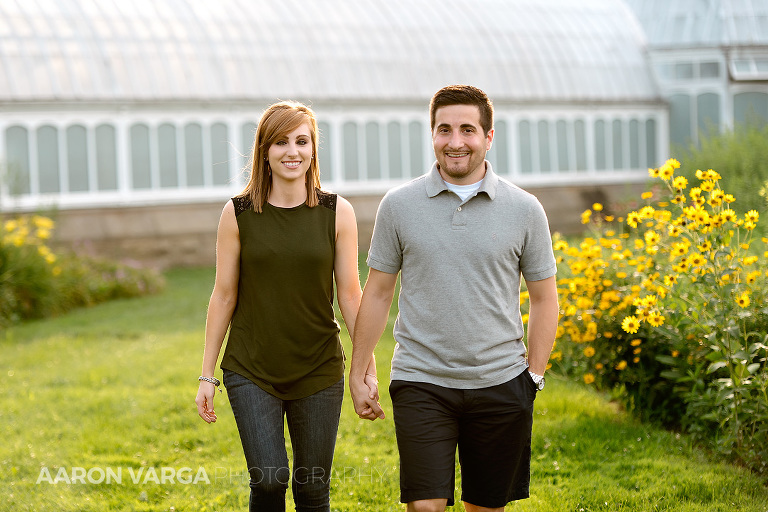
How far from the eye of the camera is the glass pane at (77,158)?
16.7 metres

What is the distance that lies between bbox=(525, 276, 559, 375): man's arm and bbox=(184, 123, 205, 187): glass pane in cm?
1469

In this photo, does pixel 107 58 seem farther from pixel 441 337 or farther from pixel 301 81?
pixel 441 337

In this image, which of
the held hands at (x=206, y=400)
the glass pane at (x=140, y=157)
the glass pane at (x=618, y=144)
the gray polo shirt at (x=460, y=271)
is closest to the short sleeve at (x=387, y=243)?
the gray polo shirt at (x=460, y=271)

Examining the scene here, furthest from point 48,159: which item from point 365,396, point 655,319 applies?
point 365,396

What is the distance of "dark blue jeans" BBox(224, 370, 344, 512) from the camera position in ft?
11.8

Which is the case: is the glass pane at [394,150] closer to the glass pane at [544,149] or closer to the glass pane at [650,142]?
the glass pane at [544,149]

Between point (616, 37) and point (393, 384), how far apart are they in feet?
69.2

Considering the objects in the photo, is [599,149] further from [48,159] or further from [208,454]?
[208,454]

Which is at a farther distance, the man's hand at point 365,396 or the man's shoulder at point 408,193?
the man's hand at point 365,396

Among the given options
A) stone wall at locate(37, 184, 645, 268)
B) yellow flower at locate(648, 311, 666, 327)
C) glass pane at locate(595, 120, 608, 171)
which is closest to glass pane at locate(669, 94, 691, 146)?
glass pane at locate(595, 120, 608, 171)

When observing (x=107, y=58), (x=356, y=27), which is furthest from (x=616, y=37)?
(x=107, y=58)

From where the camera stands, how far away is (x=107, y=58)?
1734cm

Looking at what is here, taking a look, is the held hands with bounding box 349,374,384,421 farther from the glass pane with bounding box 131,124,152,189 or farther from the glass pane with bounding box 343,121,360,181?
the glass pane with bounding box 343,121,360,181

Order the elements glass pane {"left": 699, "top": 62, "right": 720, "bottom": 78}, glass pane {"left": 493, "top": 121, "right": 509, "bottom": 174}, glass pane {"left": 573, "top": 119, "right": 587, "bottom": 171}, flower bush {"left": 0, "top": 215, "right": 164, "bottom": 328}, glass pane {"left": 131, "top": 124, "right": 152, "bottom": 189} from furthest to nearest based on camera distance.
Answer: glass pane {"left": 699, "top": 62, "right": 720, "bottom": 78}, glass pane {"left": 573, "top": 119, "right": 587, "bottom": 171}, glass pane {"left": 493, "top": 121, "right": 509, "bottom": 174}, glass pane {"left": 131, "top": 124, "right": 152, "bottom": 189}, flower bush {"left": 0, "top": 215, "right": 164, "bottom": 328}
